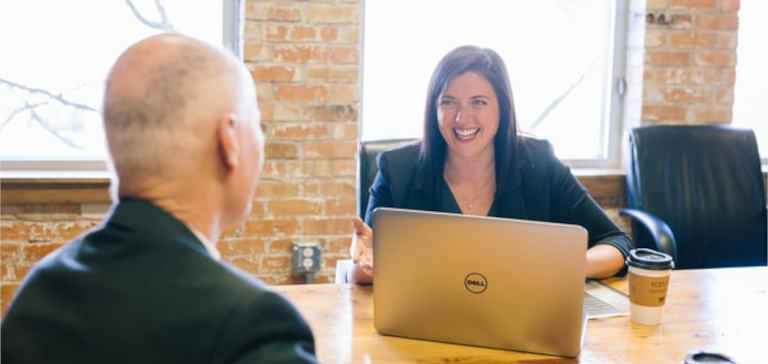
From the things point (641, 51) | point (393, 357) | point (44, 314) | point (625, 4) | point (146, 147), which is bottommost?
point (393, 357)

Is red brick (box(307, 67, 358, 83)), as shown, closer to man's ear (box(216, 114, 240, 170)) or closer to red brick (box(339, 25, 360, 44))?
red brick (box(339, 25, 360, 44))

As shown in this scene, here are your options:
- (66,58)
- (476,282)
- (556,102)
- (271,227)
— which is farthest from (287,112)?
(476,282)

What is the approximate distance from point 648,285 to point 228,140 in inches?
37.3

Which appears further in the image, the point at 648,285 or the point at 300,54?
the point at 300,54

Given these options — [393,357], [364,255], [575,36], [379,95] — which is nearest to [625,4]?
[575,36]

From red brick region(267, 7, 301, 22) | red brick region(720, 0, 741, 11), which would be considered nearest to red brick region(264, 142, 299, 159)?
red brick region(267, 7, 301, 22)

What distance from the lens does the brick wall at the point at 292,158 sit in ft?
8.82

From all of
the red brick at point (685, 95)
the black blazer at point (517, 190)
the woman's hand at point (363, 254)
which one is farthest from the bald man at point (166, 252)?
the red brick at point (685, 95)

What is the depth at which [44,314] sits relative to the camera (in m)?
0.79

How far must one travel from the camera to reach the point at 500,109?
2100mm

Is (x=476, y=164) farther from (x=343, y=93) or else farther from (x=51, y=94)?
(x=51, y=94)

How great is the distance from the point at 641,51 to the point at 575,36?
0.28 metres

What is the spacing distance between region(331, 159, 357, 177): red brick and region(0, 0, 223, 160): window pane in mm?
647

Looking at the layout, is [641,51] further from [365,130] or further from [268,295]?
[268,295]
